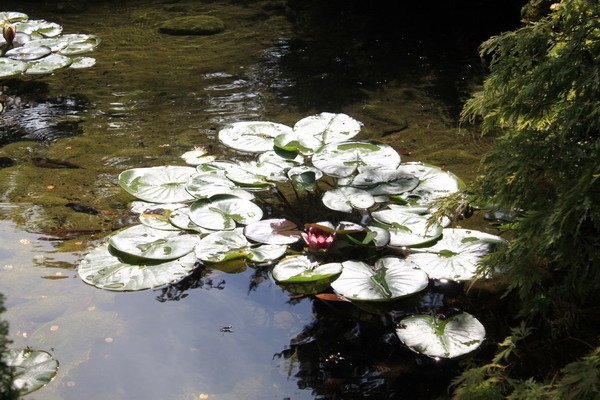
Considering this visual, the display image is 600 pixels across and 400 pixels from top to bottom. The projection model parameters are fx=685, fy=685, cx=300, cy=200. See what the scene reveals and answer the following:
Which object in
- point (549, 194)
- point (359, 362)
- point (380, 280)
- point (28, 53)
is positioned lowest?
point (359, 362)

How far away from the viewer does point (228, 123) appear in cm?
354

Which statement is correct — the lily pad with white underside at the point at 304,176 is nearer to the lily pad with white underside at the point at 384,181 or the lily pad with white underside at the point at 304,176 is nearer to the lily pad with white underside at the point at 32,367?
the lily pad with white underside at the point at 384,181

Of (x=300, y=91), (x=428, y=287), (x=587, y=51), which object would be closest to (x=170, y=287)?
(x=428, y=287)

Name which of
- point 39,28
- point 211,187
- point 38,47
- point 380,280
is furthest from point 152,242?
point 39,28

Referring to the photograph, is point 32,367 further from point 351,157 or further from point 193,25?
point 193,25

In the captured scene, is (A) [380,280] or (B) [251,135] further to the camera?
(B) [251,135]

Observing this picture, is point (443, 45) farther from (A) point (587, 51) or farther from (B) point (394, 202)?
(A) point (587, 51)

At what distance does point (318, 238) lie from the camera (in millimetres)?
2434

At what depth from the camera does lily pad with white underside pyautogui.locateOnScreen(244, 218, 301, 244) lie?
2.49m

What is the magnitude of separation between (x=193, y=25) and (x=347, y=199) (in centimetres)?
314

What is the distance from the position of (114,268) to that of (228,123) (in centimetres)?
136

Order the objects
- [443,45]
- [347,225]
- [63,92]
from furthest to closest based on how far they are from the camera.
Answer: [443,45]
[63,92]
[347,225]

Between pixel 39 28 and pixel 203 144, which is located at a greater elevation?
pixel 39 28

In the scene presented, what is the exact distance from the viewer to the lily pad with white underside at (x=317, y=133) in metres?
3.05
